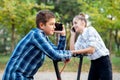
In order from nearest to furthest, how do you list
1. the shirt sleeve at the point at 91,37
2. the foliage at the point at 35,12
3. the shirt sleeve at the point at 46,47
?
the shirt sleeve at the point at 46,47 → the shirt sleeve at the point at 91,37 → the foliage at the point at 35,12

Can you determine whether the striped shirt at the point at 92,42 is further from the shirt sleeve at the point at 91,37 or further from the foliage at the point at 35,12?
the foliage at the point at 35,12

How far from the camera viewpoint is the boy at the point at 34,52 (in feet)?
11.8

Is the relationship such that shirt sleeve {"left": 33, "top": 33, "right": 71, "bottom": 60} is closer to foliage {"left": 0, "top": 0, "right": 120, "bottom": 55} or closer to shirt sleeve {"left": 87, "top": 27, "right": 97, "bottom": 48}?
shirt sleeve {"left": 87, "top": 27, "right": 97, "bottom": 48}

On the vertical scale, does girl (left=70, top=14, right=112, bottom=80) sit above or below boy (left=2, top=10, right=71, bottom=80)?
below

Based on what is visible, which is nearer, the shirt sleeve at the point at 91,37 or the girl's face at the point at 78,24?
Answer: the girl's face at the point at 78,24

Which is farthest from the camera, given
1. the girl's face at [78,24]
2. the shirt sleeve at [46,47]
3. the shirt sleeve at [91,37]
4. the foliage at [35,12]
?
the foliage at [35,12]

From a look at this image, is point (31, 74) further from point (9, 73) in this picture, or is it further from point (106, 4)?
point (106, 4)

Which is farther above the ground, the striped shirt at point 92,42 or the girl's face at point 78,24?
the girl's face at point 78,24

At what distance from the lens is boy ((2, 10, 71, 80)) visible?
3609mm

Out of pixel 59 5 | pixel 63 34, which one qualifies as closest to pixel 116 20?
pixel 59 5

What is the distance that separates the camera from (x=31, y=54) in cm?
364

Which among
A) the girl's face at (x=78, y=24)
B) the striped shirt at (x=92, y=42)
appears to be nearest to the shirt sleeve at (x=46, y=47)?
the girl's face at (x=78, y=24)

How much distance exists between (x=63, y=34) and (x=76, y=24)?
3.55 ft

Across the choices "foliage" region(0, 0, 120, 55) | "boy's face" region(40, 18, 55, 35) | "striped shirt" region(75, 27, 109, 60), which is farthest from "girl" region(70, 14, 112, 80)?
"foliage" region(0, 0, 120, 55)
